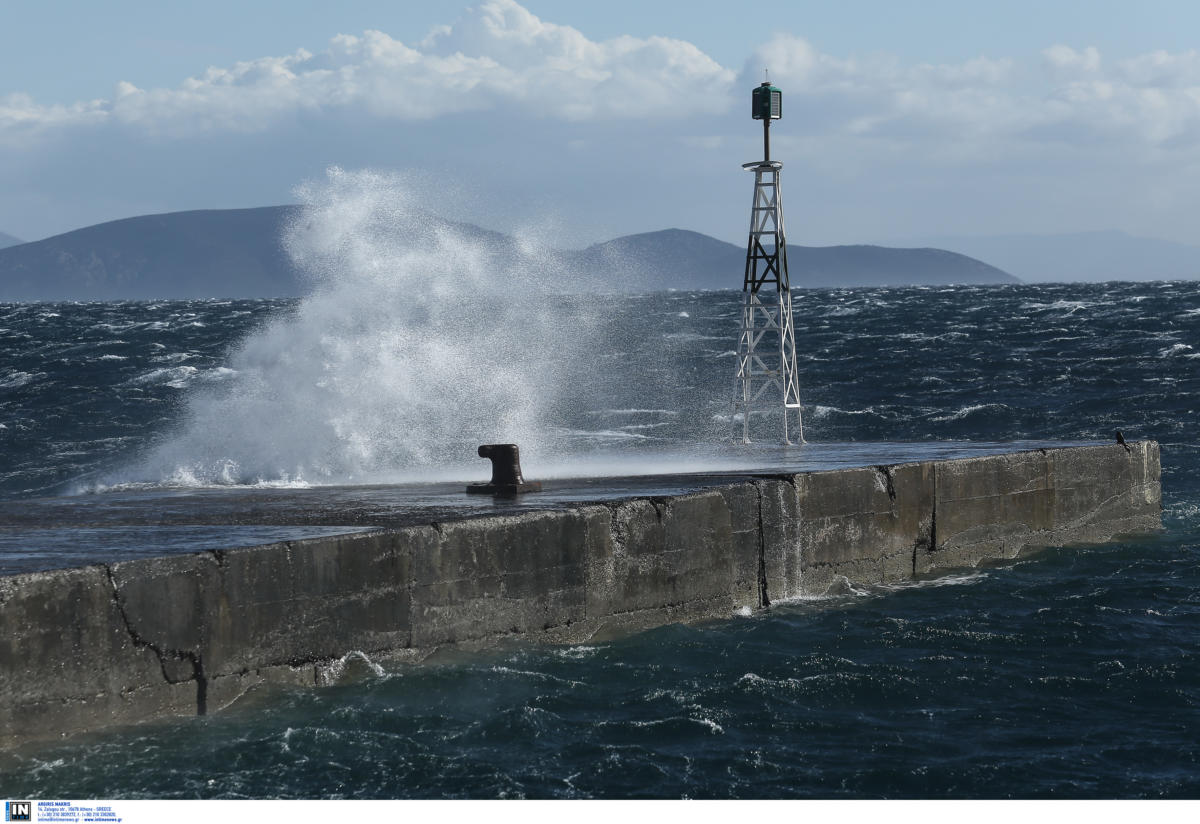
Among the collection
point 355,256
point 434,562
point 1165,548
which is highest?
point 355,256

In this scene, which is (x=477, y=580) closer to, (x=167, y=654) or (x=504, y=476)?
(x=167, y=654)

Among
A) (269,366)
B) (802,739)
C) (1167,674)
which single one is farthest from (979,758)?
(269,366)

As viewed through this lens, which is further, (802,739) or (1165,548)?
(1165,548)

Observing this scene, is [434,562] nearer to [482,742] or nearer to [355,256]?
[482,742]

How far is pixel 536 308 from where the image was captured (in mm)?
41125

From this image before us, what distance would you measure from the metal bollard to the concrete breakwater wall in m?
1.83

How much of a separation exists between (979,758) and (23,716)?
5.41 meters

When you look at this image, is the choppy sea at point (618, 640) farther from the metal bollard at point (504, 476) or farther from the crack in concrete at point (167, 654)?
the metal bollard at point (504, 476)

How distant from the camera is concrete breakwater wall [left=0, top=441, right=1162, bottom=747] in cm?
768
